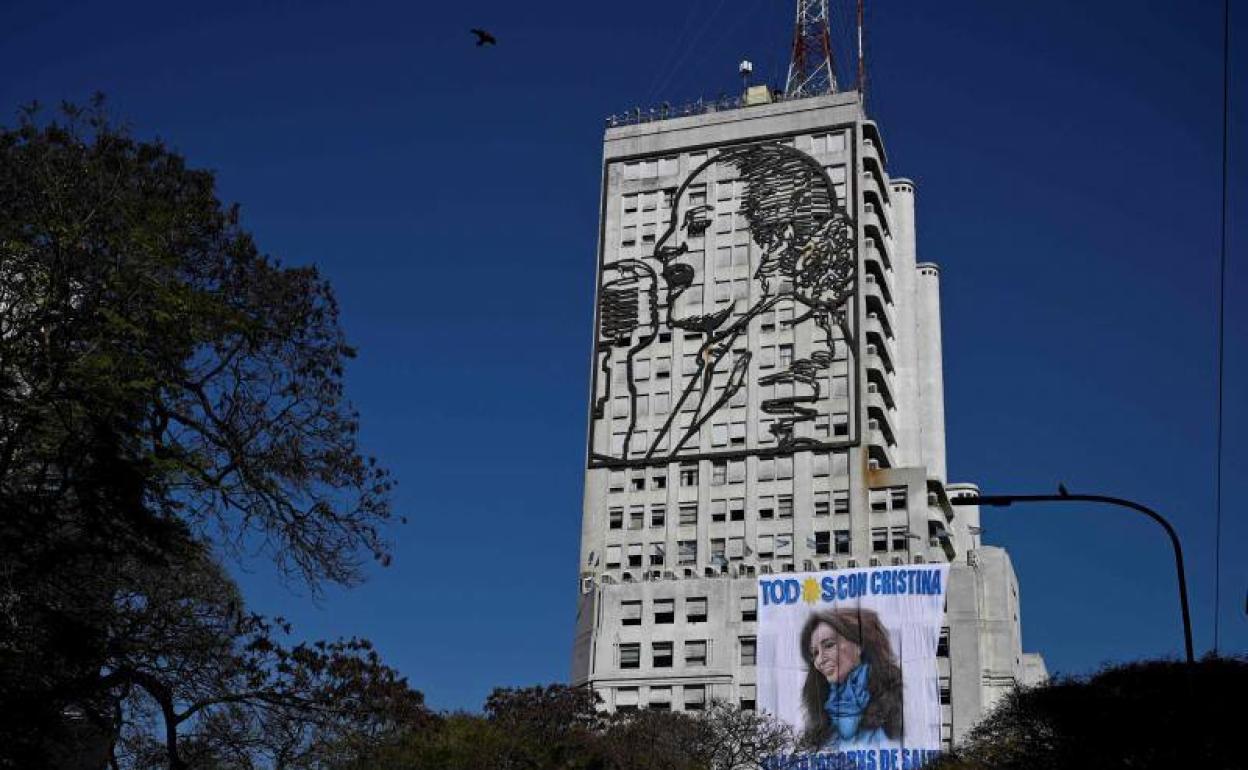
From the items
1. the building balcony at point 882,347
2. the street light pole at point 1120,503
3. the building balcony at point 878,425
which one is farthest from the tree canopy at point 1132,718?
the building balcony at point 882,347

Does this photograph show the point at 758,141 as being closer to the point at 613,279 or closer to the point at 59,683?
the point at 613,279

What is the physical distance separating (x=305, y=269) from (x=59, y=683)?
26.0 feet

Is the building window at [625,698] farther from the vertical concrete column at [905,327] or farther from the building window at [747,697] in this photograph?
the vertical concrete column at [905,327]

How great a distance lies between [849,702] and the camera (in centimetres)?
9444

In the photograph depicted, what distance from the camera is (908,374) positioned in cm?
11931

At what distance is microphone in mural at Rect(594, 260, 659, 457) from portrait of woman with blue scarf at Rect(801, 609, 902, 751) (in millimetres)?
23850

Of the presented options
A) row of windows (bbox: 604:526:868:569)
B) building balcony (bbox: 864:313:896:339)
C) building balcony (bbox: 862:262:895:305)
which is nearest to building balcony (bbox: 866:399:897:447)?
building balcony (bbox: 864:313:896:339)

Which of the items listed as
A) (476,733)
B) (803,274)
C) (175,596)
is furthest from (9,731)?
(803,274)

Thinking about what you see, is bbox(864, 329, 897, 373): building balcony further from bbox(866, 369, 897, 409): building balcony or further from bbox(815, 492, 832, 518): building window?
bbox(815, 492, 832, 518): building window

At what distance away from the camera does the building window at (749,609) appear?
10175 cm

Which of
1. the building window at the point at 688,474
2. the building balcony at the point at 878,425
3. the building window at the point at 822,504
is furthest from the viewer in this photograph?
the building window at the point at 688,474

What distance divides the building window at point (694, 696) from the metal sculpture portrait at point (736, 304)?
55.9 feet

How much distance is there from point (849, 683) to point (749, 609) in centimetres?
963

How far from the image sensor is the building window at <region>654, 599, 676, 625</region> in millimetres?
103562
